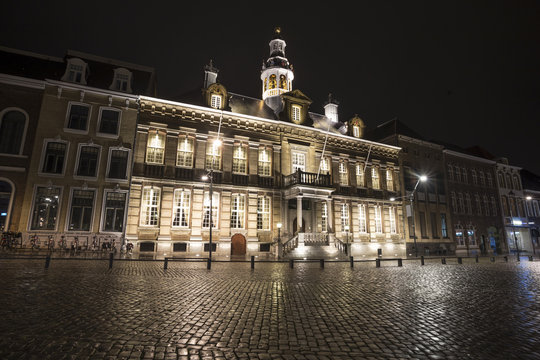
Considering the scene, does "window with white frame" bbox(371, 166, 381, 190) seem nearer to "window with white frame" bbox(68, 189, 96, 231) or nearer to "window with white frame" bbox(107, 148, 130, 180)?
"window with white frame" bbox(107, 148, 130, 180)

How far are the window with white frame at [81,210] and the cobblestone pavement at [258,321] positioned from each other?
1240 centimetres

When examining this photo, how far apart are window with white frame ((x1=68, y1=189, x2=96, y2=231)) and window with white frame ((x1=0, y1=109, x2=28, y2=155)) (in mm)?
5414

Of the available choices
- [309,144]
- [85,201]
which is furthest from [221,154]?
[85,201]

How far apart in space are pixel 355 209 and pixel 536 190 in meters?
41.2

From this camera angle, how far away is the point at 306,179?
25891mm

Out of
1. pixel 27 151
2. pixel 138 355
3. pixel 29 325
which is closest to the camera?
pixel 138 355

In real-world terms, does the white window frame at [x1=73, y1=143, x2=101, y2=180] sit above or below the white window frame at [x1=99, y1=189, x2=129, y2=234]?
above

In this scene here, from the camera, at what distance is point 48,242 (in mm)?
19203

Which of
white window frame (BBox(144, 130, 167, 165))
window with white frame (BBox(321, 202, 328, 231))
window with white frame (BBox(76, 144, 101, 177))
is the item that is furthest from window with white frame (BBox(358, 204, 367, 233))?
window with white frame (BBox(76, 144, 101, 177))

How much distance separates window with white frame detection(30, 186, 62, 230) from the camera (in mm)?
19734

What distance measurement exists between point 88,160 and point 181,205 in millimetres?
8233

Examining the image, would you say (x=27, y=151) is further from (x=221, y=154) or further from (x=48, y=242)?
(x=221, y=154)

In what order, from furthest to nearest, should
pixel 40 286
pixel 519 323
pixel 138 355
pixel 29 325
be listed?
pixel 40 286 < pixel 519 323 < pixel 29 325 < pixel 138 355

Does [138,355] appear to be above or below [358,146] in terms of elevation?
below
